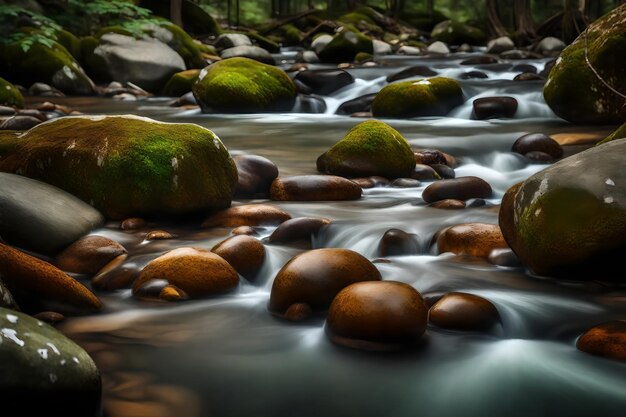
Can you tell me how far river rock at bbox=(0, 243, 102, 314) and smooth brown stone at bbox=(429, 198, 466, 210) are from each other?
304 centimetres

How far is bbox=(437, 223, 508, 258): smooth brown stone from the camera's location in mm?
4418

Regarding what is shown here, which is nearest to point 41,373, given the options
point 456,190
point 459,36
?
point 456,190

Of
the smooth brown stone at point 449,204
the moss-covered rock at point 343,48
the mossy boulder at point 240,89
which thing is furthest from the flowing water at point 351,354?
the moss-covered rock at point 343,48

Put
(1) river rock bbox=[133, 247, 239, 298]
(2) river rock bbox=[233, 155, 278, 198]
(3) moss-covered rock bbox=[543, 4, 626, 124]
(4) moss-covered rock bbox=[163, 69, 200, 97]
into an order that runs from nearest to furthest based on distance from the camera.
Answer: (1) river rock bbox=[133, 247, 239, 298] → (2) river rock bbox=[233, 155, 278, 198] → (3) moss-covered rock bbox=[543, 4, 626, 124] → (4) moss-covered rock bbox=[163, 69, 200, 97]

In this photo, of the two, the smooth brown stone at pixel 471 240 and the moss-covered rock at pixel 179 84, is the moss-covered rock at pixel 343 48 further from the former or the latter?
the smooth brown stone at pixel 471 240

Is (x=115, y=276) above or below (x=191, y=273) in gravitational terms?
below

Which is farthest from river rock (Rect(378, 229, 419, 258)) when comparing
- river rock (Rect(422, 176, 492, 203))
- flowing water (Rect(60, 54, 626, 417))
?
river rock (Rect(422, 176, 492, 203))

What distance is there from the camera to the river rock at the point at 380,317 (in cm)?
308

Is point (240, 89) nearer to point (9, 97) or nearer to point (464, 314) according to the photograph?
point (9, 97)

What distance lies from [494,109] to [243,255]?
779 cm

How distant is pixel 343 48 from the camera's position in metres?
21.1

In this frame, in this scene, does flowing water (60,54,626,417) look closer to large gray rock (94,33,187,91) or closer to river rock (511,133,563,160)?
river rock (511,133,563,160)

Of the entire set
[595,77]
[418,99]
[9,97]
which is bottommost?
[9,97]

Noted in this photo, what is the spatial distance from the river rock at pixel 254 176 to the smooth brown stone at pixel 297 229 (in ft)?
3.74
